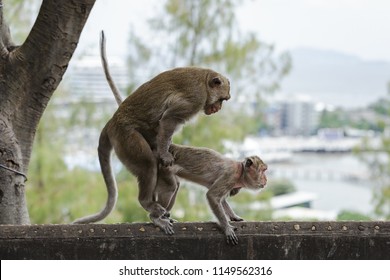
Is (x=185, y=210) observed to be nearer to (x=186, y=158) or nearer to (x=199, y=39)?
(x=199, y=39)

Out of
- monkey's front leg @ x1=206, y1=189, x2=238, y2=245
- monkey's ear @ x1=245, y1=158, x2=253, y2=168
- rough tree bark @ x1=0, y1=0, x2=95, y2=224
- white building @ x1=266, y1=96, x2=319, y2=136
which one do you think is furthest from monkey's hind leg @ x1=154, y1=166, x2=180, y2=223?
white building @ x1=266, y1=96, x2=319, y2=136

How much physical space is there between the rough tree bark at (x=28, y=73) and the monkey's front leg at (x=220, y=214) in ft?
2.57

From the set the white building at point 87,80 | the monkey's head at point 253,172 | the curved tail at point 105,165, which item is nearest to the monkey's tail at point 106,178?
the curved tail at point 105,165

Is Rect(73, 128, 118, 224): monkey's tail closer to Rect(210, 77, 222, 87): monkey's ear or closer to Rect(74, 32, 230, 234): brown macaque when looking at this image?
Rect(74, 32, 230, 234): brown macaque

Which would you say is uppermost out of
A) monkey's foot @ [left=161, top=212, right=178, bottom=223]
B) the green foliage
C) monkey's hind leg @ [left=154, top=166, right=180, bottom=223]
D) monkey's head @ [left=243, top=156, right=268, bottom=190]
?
the green foliage

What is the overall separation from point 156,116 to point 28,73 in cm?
59

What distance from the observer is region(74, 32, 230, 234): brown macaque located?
243 centimetres

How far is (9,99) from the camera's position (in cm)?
270

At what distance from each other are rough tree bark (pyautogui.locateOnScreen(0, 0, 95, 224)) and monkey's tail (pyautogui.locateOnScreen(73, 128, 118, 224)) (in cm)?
28

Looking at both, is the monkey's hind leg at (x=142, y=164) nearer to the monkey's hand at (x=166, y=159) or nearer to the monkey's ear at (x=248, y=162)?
the monkey's hand at (x=166, y=159)

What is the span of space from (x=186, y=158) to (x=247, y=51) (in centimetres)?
508

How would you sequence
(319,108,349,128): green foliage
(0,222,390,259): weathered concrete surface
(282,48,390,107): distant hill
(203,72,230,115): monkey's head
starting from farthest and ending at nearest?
(282,48,390,107): distant hill < (319,108,349,128): green foliage < (203,72,230,115): monkey's head < (0,222,390,259): weathered concrete surface

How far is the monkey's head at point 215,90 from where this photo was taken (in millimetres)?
2514

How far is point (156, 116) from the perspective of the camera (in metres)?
2.49
